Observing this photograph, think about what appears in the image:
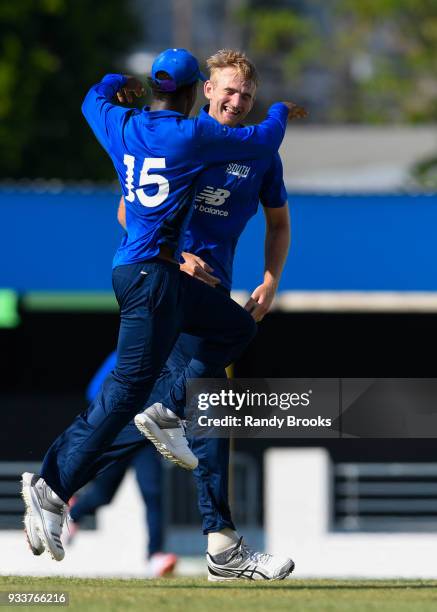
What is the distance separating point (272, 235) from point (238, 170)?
0.41 meters

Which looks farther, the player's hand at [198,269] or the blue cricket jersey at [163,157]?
the player's hand at [198,269]

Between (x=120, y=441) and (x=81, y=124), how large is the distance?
27499 mm

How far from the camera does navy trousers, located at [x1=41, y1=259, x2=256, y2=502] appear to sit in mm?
5789

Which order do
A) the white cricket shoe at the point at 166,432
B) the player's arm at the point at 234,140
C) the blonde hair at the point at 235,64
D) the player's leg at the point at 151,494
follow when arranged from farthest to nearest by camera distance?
the player's leg at the point at 151,494, the blonde hair at the point at 235,64, the white cricket shoe at the point at 166,432, the player's arm at the point at 234,140

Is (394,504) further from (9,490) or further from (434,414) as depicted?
(434,414)

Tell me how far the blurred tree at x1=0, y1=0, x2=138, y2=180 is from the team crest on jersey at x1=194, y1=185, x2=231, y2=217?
25.1 m

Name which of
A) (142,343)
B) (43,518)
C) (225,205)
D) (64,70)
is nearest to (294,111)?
(225,205)

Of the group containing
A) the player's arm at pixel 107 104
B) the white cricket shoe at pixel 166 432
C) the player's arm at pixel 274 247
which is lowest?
the white cricket shoe at pixel 166 432

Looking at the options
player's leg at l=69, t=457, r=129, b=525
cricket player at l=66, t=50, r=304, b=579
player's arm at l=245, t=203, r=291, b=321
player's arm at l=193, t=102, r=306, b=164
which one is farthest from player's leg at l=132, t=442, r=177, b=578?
player's arm at l=193, t=102, r=306, b=164

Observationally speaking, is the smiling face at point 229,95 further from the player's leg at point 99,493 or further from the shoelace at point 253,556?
the player's leg at point 99,493

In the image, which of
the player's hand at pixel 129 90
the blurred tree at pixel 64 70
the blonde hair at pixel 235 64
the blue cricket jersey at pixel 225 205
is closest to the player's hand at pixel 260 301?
the blue cricket jersey at pixel 225 205

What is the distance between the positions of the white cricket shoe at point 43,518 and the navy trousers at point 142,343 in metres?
0.05

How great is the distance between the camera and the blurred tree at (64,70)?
103 feet

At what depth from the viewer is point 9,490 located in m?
12.2
